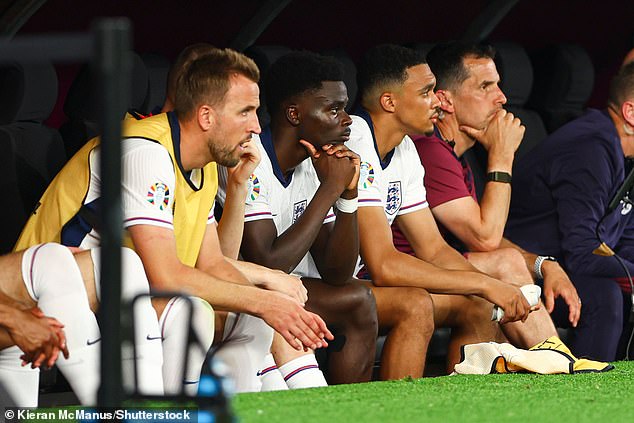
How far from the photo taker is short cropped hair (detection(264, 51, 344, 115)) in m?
3.98

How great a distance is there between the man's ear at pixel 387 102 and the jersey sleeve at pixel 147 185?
1.25 metres

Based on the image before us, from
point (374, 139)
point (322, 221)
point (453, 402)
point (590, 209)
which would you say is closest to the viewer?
point (453, 402)

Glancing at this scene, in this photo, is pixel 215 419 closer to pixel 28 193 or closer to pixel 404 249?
pixel 28 193

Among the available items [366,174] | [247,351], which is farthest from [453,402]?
[366,174]

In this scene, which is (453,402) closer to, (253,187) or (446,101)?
(253,187)

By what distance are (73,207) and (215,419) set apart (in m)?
1.38

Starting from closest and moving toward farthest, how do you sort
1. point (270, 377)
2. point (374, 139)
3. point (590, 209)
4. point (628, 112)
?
point (270, 377), point (374, 139), point (590, 209), point (628, 112)

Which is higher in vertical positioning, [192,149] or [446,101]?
[446,101]

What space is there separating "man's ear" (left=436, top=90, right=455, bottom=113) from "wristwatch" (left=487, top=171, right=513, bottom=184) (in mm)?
315

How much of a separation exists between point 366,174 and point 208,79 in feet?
2.70

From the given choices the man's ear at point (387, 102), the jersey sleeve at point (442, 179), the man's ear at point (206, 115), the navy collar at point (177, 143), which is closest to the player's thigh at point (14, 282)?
the navy collar at point (177, 143)

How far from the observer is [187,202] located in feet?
11.2

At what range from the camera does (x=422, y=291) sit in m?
3.93

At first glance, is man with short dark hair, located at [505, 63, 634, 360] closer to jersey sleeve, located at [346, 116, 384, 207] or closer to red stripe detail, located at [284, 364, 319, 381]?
jersey sleeve, located at [346, 116, 384, 207]
